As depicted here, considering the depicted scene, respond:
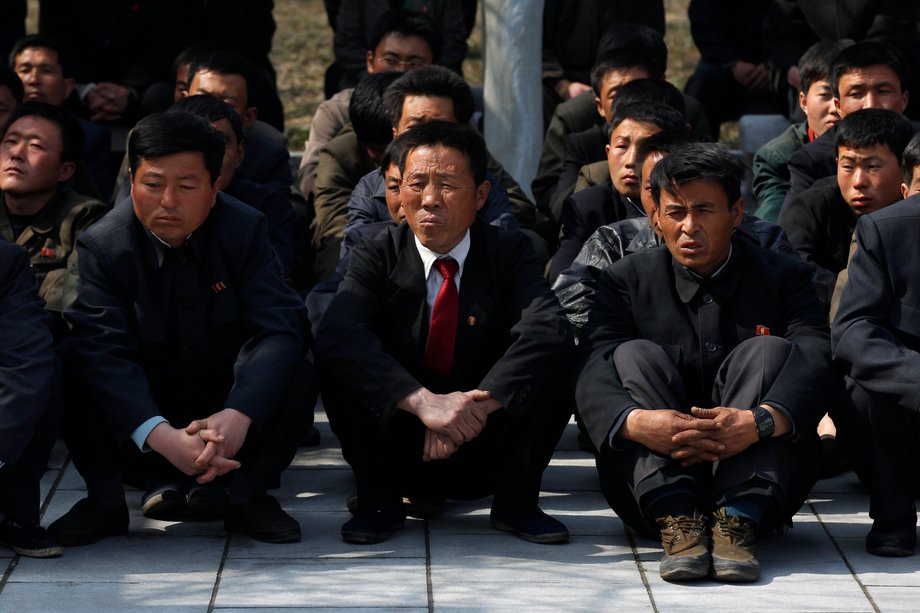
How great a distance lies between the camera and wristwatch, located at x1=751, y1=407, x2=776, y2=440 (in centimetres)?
496

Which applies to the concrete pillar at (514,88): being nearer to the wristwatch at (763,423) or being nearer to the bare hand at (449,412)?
the bare hand at (449,412)

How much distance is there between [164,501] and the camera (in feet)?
17.2

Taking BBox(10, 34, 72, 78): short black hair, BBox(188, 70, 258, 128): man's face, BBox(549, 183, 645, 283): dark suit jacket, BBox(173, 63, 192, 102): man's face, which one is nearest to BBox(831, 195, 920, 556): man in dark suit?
BBox(549, 183, 645, 283): dark suit jacket

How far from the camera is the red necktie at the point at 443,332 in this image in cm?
539

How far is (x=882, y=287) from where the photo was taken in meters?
5.27

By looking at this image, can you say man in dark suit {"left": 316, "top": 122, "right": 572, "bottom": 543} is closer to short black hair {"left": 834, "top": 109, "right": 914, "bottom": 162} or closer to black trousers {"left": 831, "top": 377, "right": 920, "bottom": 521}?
black trousers {"left": 831, "top": 377, "right": 920, "bottom": 521}

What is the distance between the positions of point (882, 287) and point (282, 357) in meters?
2.07

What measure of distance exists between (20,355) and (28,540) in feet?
2.00

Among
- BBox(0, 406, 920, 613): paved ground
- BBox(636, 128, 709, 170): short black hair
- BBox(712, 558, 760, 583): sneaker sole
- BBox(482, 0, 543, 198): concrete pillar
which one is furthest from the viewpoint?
BBox(482, 0, 543, 198): concrete pillar

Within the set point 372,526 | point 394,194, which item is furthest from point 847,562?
point 394,194

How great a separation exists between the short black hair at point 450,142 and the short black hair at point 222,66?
83.4 inches

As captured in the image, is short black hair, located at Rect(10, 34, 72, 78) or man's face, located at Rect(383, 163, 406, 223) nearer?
man's face, located at Rect(383, 163, 406, 223)

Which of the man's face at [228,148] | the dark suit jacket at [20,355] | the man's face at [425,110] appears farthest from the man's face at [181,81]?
the dark suit jacket at [20,355]

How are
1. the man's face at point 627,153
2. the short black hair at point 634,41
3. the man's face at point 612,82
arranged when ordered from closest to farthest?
the man's face at point 627,153 → the man's face at point 612,82 → the short black hair at point 634,41
